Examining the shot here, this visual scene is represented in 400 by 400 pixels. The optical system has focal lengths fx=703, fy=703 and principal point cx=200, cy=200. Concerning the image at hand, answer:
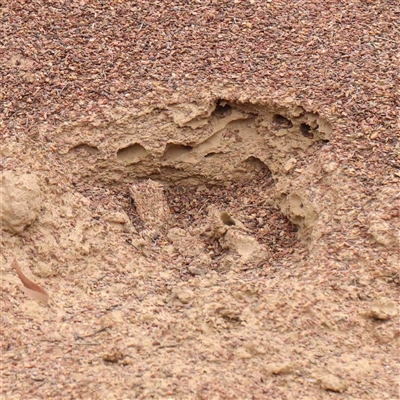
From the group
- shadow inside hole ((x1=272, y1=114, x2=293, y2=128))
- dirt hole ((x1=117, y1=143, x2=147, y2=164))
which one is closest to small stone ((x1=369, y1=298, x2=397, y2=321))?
shadow inside hole ((x1=272, y1=114, x2=293, y2=128))

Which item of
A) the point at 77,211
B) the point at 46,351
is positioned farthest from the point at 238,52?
the point at 46,351

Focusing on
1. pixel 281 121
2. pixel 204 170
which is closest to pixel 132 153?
pixel 204 170

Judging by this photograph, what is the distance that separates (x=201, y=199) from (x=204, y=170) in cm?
16

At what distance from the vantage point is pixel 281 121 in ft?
12.5

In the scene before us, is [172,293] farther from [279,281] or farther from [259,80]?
[259,80]

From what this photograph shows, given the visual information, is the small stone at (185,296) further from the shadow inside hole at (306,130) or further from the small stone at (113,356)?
the shadow inside hole at (306,130)

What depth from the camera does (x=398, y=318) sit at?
3.05 metres

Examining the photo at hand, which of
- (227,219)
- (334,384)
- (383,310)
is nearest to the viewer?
(334,384)

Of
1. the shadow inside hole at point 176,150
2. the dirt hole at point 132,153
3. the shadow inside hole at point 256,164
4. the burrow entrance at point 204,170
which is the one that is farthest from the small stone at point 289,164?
the dirt hole at point 132,153

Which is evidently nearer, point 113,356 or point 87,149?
point 113,356

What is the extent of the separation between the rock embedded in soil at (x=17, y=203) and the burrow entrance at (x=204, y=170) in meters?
0.36

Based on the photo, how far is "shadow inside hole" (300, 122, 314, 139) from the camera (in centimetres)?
375

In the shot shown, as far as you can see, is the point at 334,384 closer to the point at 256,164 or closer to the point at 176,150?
the point at 256,164

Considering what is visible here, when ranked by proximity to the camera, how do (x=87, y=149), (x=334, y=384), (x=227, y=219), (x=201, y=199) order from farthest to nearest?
(x=201, y=199), (x=87, y=149), (x=227, y=219), (x=334, y=384)
